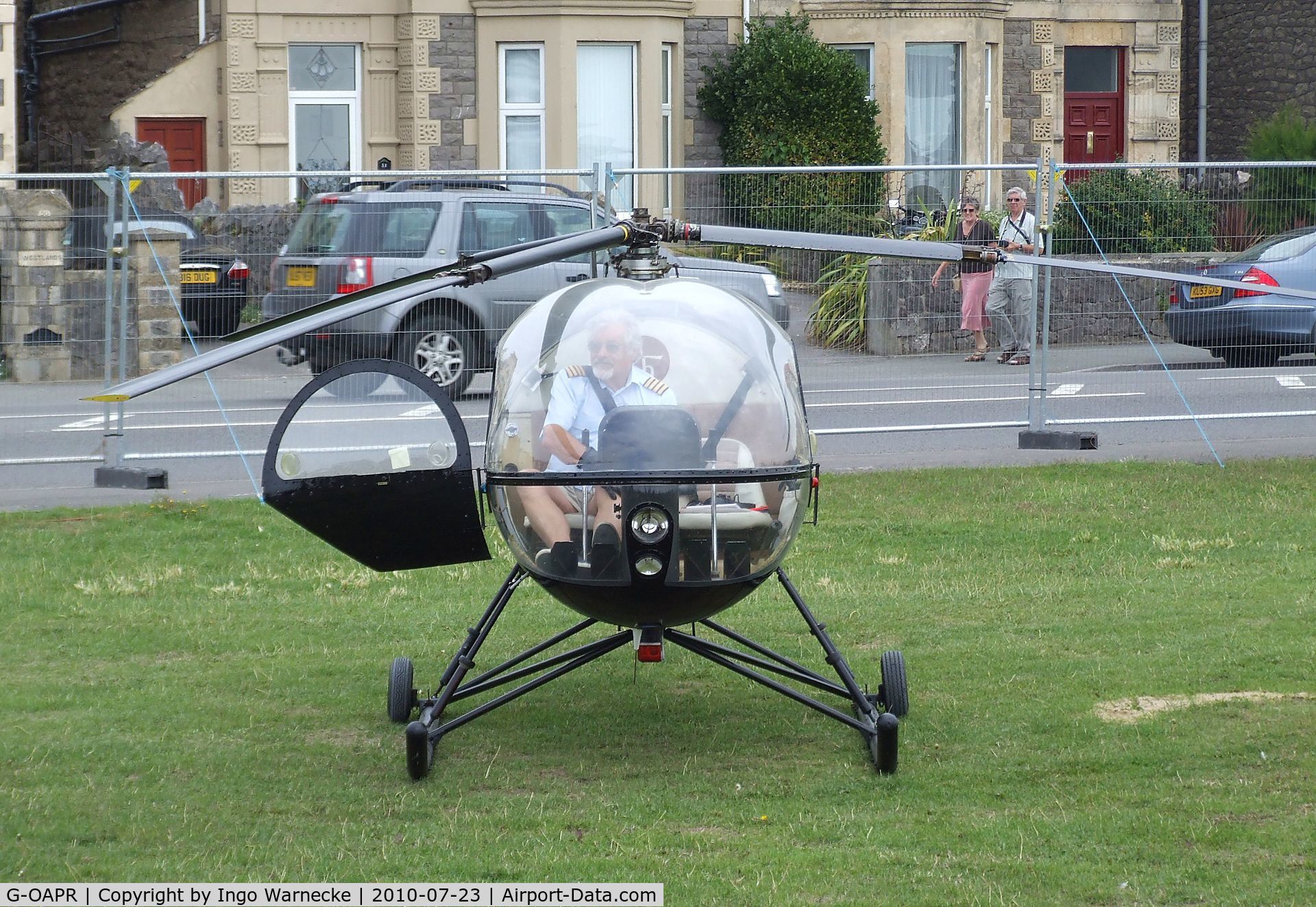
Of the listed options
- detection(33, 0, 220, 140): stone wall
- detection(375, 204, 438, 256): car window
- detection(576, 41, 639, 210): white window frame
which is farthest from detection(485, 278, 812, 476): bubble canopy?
detection(33, 0, 220, 140): stone wall

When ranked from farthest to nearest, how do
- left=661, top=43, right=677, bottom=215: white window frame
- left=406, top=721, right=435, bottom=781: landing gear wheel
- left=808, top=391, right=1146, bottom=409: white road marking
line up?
left=661, top=43, right=677, bottom=215: white window frame < left=808, top=391, right=1146, bottom=409: white road marking < left=406, top=721, right=435, bottom=781: landing gear wheel

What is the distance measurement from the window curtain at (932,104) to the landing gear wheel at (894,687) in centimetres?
2328

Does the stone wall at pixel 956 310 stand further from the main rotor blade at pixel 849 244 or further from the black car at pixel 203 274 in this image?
the main rotor blade at pixel 849 244

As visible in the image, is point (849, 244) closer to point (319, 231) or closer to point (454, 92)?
point (319, 231)

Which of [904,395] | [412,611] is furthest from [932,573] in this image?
[904,395]

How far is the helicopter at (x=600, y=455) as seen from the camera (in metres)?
5.36

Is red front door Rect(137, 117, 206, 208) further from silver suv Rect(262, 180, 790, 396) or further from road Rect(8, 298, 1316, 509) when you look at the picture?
road Rect(8, 298, 1316, 509)

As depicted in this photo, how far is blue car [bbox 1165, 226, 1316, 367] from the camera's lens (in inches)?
518

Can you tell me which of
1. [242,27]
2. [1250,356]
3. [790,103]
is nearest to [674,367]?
[1250,356]

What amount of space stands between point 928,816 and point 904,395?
26.2ft

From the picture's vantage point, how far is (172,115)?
90.9 feet

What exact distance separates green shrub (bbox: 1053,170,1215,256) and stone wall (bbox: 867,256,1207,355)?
4.2 inches

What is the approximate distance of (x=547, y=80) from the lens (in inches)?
1041

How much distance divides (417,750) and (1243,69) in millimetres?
31098
